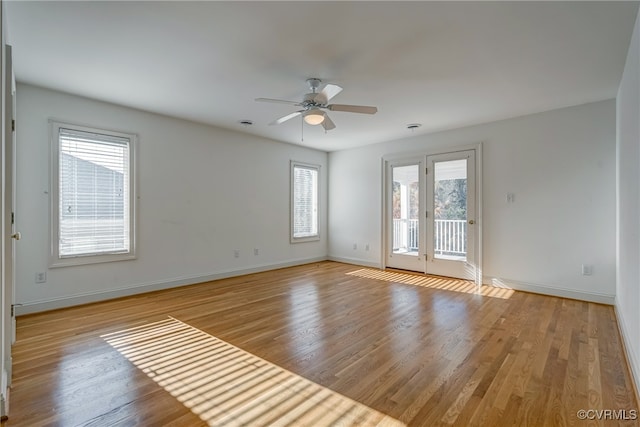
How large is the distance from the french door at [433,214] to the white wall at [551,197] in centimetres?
23

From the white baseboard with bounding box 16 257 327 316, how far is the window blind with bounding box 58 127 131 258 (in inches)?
21.0

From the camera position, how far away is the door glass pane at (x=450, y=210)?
16.9ft

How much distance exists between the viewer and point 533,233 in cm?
445

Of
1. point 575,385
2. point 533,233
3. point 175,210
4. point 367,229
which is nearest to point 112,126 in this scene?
point 175,210

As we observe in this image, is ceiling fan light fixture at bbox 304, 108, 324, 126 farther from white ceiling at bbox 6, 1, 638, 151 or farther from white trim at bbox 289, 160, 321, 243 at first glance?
white trim at bbox 289, 160, 321, 243

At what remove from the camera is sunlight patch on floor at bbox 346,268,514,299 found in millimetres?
4465

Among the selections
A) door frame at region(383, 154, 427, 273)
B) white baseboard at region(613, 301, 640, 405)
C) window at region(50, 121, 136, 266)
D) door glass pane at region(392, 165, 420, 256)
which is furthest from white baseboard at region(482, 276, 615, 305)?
window at region(50, 121, 136, 266)

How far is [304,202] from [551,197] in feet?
14.1

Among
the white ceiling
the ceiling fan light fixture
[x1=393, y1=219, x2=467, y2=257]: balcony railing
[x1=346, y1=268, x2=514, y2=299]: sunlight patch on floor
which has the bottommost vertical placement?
[x1=346, y1=268, x2=514, y2=299]: sunlight patch on floor

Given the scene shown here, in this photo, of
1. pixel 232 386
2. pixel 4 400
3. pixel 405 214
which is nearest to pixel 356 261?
pixel 405 214

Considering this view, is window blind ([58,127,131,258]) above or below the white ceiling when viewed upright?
below

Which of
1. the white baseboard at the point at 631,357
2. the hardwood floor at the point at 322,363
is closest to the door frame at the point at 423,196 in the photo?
the hardwood floor at the point at 322,363

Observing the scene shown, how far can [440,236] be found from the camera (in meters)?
5.43

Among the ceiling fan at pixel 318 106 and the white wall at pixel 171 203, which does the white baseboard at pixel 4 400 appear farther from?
the ceiling fan at pixel 318 106
